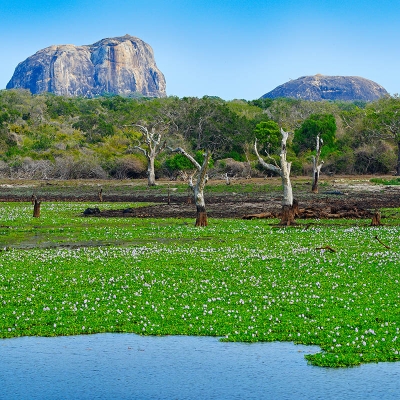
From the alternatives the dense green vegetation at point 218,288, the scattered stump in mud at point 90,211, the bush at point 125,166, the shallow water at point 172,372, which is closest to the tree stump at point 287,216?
the dense green vegetation at point 218,288

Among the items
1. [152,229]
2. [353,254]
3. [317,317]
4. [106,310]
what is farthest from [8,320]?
[152,229]

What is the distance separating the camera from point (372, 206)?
49.7 metres

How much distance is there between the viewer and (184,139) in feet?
372

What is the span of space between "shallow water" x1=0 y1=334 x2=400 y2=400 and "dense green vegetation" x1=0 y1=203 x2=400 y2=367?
0.46 meters

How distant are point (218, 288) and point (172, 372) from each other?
629cm

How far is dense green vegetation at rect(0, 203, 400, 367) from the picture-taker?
1528 cm

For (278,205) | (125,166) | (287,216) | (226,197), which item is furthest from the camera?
(125,166)

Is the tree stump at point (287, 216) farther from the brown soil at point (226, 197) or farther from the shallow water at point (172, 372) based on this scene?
the shallow water at point (172, 372)

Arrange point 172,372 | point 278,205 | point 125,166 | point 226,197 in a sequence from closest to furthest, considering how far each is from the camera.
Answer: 1. point 172,372
2. point 278,205
3. point 226,197
4. point 125,166

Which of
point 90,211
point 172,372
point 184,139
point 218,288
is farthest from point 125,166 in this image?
point 172,372

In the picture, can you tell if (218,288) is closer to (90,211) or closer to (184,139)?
(90,211)

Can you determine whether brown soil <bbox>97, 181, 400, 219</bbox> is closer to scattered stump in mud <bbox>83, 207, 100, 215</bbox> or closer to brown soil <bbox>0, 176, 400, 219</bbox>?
brown soil <bbox>0, 176, 400, 219</bbox>

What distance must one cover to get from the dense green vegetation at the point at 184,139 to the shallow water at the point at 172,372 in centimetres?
7464

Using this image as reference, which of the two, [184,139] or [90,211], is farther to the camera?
[184,139]
